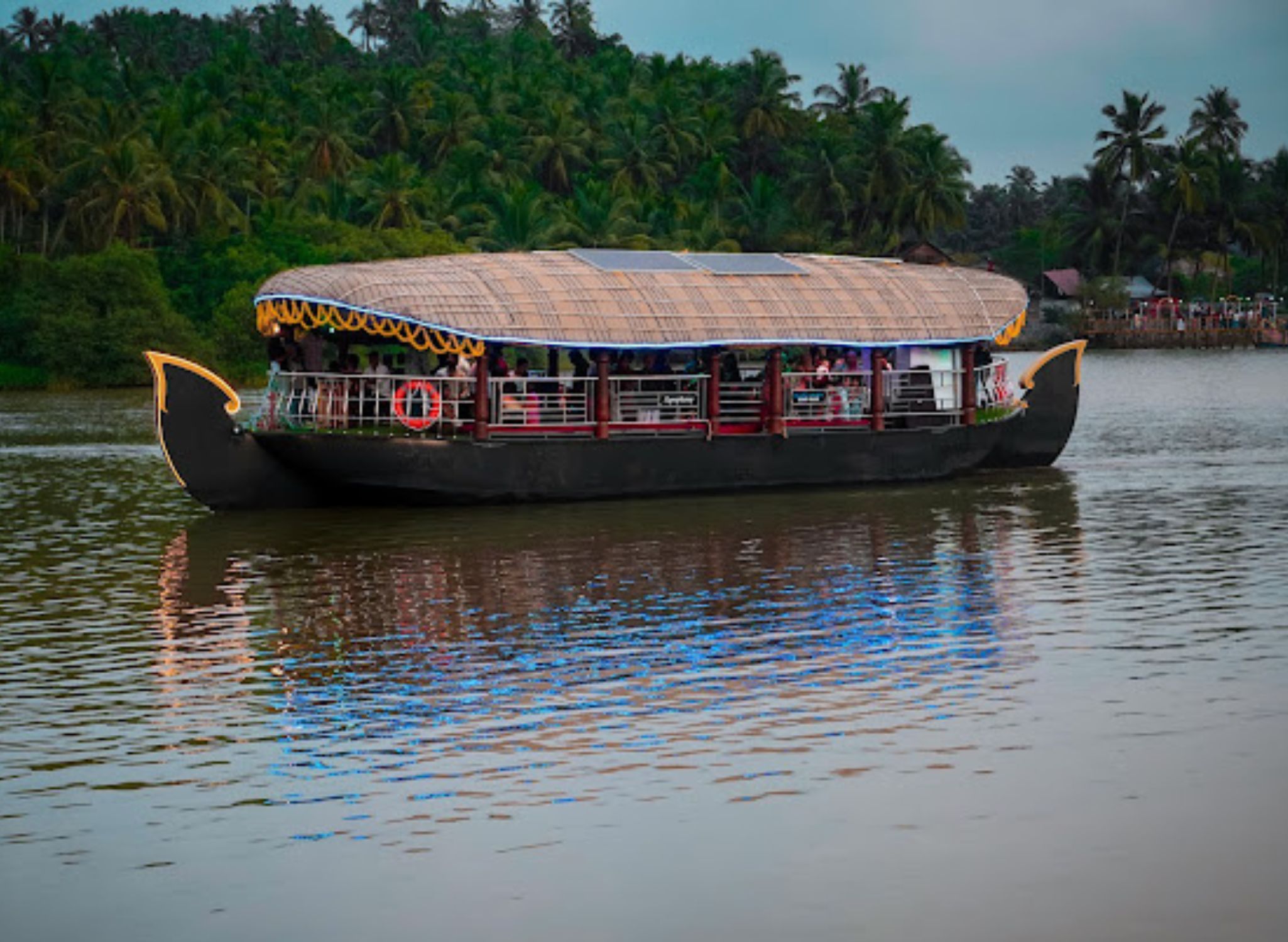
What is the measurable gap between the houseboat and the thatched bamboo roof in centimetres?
3

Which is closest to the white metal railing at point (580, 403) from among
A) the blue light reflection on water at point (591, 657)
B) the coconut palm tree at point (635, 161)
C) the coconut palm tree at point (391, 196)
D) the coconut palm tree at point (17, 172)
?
the blue light reflection on water at point (591, 657)

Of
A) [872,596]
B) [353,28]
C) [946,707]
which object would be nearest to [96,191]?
[872,596]

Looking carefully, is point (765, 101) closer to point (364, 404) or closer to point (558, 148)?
point (558, 148)

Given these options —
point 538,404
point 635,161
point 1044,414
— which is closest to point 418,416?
point 538,404

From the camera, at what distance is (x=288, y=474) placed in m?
21.9

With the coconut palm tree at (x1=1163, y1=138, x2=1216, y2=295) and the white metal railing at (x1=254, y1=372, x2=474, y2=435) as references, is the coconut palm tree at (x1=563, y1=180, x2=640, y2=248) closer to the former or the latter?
the coconut palm tree at (x1=1163, y1=138, x2=1216, y2=295)

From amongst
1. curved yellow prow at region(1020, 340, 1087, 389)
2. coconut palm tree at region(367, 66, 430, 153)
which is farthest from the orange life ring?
coconut palm tree at region(367, 66, 430, 153)

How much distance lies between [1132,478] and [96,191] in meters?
43.4

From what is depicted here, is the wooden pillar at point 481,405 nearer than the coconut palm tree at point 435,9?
Yes

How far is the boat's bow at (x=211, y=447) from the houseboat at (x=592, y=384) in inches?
0.8

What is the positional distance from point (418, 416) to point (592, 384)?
2.10m

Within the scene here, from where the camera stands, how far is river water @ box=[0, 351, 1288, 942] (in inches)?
340

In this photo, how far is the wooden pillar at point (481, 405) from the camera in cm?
2172

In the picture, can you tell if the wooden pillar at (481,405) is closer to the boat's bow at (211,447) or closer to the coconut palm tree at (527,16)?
the boat's bow at (211,447)
